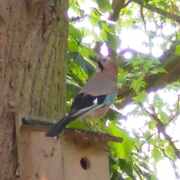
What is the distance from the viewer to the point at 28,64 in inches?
106

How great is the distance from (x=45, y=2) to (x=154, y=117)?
2603 mm

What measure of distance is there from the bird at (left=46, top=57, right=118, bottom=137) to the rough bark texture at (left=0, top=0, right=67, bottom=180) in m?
0.12

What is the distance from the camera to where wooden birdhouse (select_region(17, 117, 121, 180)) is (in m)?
2.50

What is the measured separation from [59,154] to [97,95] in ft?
1.75

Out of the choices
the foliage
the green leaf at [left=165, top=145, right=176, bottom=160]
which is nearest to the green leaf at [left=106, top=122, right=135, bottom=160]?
the foliage

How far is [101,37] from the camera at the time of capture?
146 inches

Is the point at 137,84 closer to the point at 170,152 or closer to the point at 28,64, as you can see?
the point at 170,152

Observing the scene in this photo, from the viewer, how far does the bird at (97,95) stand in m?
2.70

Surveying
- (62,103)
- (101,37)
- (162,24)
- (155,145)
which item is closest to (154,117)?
(155,145)

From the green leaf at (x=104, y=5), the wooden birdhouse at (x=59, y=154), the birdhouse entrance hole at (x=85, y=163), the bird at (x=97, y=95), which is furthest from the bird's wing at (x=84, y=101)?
the green leaf at (x=104, y=5)

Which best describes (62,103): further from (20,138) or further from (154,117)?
(154,117)

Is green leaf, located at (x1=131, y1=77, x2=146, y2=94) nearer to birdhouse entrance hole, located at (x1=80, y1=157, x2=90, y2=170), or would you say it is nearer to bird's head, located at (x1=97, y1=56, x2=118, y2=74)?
bird's head, located at (x1=97, y1=56, x2=118, y2=74)

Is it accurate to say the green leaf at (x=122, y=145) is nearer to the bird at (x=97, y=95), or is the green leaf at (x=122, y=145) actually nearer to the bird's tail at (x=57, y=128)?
the bird at (x=97, y=95)

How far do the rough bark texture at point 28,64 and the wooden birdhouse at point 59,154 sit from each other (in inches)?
2.3
